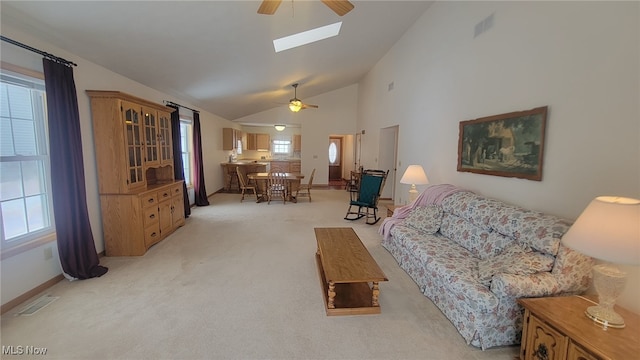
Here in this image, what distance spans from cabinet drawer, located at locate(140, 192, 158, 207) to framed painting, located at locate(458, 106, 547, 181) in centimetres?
433

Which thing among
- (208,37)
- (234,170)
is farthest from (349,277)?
(234,170)

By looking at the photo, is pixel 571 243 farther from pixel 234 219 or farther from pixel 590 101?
pixel 234 219

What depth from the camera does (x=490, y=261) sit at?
229cm

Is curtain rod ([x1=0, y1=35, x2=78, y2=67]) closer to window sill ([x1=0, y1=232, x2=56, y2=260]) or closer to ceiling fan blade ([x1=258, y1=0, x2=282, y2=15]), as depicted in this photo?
window sill ([x1=0, y1=232, x2=56, y2=260])

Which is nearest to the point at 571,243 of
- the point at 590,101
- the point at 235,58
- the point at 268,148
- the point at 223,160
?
the point at 590,101

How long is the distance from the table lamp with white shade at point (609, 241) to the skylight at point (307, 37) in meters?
3.85

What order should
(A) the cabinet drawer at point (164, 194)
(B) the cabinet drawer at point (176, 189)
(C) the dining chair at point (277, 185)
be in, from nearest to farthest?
(A) the cabinet drawer at point (164, 194)
(B) the cabinet drawer at point (176, 189)
(C) the dining chair at point (277, 185)

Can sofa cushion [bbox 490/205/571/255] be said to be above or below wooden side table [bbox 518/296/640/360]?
above

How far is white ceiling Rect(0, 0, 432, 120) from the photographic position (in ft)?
7.70

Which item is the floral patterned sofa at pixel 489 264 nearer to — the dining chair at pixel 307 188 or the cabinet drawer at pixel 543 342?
the cabinet drawer at pixel 543 342

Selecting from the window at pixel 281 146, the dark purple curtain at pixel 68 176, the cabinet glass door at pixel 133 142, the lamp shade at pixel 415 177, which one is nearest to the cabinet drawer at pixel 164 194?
the cabinet glass door at pixel 133 142

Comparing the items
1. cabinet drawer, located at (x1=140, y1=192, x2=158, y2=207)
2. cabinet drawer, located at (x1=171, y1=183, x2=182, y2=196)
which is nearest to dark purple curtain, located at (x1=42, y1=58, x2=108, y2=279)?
cabinet drawer, located at (x1=140, y1=192, x2=158, y2=207)

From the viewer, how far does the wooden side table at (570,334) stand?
1343mm

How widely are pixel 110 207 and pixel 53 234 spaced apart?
0.66m
